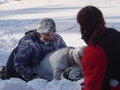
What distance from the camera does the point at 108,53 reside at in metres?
3.32

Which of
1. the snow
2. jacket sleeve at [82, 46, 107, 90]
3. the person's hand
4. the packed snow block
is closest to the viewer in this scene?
jacket sleeve at [82, 46, 107, 90]

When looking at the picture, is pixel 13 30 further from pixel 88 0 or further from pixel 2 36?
pixel 88 0

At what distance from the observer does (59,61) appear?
5312mm

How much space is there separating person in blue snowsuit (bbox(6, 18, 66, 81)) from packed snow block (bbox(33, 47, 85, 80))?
16 cm

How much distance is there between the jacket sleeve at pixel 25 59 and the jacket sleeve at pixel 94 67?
2.19 m

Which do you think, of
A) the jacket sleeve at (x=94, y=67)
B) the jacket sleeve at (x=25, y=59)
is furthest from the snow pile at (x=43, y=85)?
the jacket sleeve at (x=25, y=59)

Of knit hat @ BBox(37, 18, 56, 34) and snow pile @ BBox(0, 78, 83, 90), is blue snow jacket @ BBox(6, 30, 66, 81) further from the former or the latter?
snow pile @ BBox(0, 78, 83, 90)

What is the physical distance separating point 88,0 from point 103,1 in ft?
2.87

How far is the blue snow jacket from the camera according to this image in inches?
220

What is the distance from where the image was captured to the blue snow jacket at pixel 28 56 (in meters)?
5.59

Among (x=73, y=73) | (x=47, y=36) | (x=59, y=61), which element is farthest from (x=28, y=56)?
(x=73, y=73)

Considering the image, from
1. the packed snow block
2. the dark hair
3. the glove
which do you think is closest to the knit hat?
the packed snow block

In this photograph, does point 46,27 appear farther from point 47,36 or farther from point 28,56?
point 28,56

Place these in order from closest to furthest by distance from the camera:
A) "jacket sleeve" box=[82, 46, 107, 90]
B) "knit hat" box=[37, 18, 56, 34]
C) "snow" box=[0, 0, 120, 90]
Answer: "jacket sleeve" box=[82, 46, 107, 90] < "snow" box=[0, 0, 120, 90] < "knit hat" box=[37, 18, 56, 34]
